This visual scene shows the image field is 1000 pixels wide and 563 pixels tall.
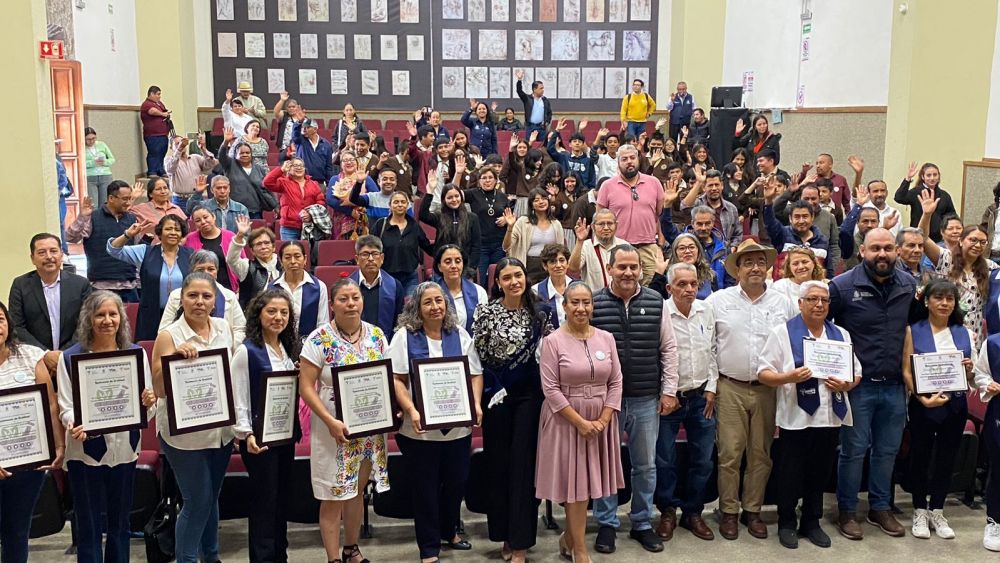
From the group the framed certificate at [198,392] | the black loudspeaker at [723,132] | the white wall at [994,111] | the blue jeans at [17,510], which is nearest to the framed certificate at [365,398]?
the framed certificate at [198,392]

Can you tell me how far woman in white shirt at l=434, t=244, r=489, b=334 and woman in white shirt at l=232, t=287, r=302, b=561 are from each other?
49.1 inches

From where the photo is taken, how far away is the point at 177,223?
6148mm

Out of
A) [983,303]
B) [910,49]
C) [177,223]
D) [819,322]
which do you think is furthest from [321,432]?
[910,49]

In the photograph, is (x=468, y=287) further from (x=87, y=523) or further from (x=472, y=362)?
(x=87, y=523)

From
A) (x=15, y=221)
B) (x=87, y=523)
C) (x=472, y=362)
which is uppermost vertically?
(x=15, y=221)

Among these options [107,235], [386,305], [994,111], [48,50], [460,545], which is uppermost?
[48,50]

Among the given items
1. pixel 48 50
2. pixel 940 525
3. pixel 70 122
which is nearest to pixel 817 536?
pixel 940 525

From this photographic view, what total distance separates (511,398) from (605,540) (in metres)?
1.03

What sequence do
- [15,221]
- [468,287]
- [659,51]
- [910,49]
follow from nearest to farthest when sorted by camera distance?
[468,287] → [15,221] → [910,49] → [659,51]

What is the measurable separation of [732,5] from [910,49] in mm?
7615

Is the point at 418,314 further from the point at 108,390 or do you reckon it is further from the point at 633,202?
the point at 633,202

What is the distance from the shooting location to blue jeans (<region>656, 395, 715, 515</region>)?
5434mm

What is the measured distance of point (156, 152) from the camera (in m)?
15.4

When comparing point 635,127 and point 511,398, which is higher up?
point 635,127
